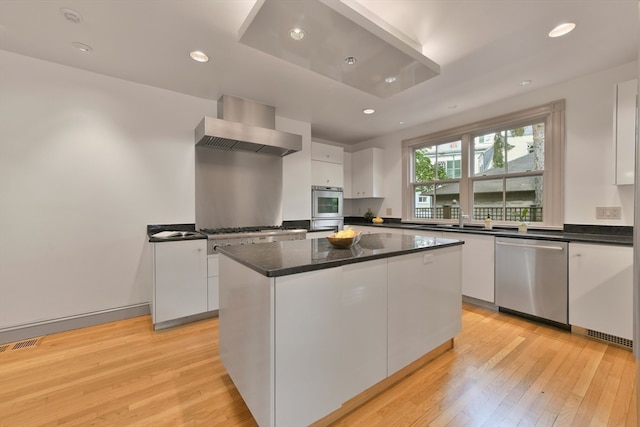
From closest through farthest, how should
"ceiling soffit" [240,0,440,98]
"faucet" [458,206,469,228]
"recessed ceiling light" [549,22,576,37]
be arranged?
"ceiling soffit" [240,0,440,98], "recessed ceiling light" [549,22,576,37], "faucet" [458,206,469,228]

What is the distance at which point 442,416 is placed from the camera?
140cm

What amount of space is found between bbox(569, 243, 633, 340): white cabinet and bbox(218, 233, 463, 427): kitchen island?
1473 mm

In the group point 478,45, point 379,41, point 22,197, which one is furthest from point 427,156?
point 22,197

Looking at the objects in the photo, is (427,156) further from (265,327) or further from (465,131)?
(265,327)

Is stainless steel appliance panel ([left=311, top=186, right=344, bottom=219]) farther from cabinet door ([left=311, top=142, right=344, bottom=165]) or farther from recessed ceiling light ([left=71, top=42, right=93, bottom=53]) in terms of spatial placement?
recessed ceiling light ([left=71, top=42, right=93, bottom=53])

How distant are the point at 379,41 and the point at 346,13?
12.1 inches

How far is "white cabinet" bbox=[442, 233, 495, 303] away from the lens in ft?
9.41

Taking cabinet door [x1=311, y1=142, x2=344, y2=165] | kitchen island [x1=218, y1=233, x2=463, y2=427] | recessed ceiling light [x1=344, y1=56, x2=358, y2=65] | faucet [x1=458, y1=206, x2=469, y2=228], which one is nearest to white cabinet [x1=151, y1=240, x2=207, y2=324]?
kitchen island [x1=218, y1=233, x2=463, y2=427]

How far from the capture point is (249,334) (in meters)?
1.29

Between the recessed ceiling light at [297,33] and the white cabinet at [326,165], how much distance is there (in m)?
2.66

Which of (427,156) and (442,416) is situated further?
(427,156)

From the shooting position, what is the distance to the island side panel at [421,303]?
158cm

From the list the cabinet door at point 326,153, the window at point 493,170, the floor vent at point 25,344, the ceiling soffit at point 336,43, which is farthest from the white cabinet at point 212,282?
the window at point 493,170

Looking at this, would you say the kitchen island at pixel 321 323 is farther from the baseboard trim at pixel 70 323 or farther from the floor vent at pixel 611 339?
the baseboard trim at pixel 70 323
